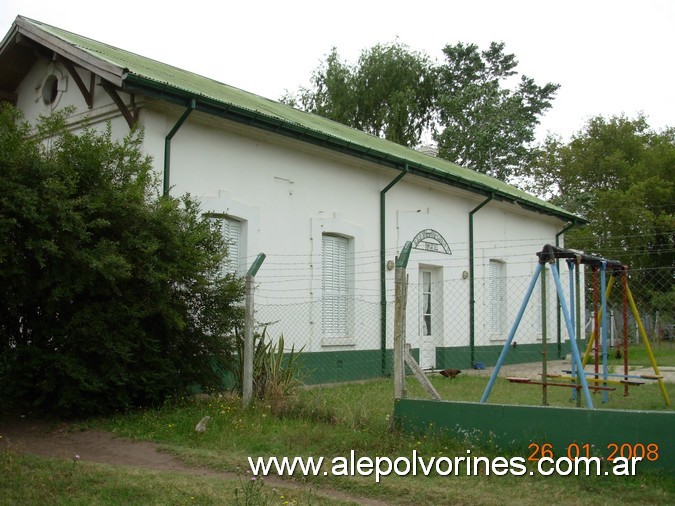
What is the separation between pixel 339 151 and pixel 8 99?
625 cm

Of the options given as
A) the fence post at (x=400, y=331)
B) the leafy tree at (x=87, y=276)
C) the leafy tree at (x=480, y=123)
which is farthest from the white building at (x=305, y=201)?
the leafy tree at (x=480, y=123)

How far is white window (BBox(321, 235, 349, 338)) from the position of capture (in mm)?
13719

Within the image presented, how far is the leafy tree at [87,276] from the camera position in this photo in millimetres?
7996

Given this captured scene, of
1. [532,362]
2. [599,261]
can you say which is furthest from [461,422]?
[532,362]

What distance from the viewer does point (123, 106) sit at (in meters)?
10.6

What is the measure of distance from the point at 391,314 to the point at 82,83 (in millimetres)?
7226

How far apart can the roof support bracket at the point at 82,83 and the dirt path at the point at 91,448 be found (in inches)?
→ 210

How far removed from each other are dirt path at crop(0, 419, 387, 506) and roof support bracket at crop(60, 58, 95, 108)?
533cm

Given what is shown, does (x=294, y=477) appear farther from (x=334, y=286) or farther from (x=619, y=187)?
(x=619, y=187)

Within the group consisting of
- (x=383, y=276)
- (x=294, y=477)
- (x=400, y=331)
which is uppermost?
(x=383, y=276)

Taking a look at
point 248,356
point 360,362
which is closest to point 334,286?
point 360,362

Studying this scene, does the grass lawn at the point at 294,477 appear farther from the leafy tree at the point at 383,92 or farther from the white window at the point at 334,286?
the leafy tree at the point at 383,92

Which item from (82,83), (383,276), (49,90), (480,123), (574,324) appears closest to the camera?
(574,324)

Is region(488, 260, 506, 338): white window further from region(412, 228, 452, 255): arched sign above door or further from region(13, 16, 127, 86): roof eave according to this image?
region(13, 16, 127, 86): roof eave
